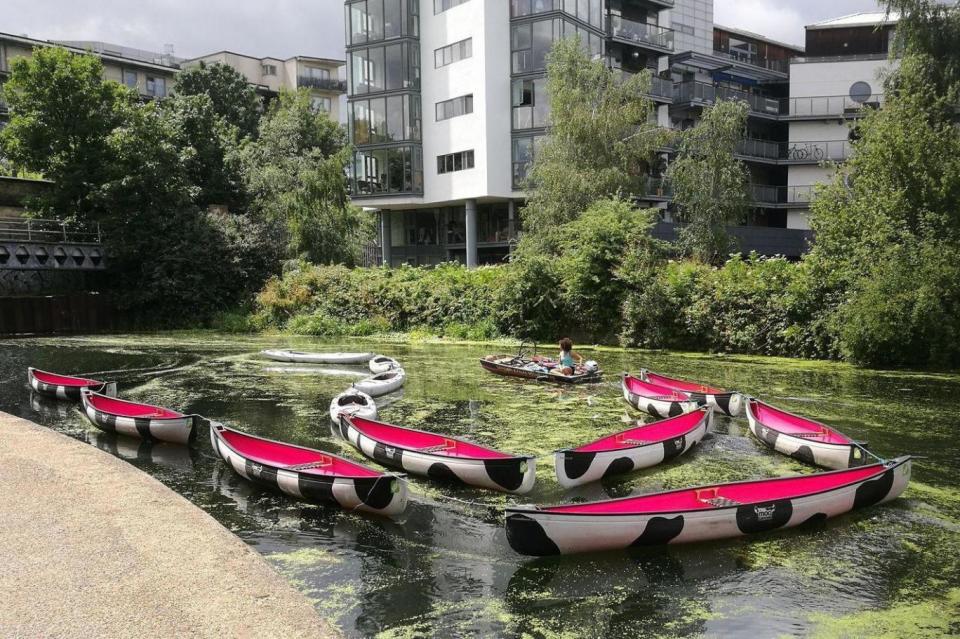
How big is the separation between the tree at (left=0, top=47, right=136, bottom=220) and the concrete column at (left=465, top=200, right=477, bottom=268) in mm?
18454

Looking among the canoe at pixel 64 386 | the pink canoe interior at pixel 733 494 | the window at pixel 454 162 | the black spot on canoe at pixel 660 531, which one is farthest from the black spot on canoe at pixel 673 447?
the window at pixel 454 162

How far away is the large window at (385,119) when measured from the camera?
4550 cm

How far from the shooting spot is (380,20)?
45844 millimetres

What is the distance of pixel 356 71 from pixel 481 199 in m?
11.2

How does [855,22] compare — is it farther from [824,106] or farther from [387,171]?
[387,171]

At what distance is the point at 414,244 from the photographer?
50.2 m

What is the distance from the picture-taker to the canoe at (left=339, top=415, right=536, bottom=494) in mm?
9992

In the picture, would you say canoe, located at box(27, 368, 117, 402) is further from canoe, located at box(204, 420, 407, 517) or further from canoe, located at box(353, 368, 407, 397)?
canoe, located at box(204, 420, 407, 517)

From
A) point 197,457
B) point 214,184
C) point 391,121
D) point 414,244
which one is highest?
point 391,121

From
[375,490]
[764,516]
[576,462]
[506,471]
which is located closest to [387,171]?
[576,462]

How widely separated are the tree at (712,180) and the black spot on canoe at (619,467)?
22.5 metres

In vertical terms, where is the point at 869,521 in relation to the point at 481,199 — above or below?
below

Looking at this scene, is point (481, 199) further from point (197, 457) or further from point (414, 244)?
point (197, 457)

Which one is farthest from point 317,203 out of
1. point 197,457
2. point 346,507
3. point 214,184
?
point 346,507
